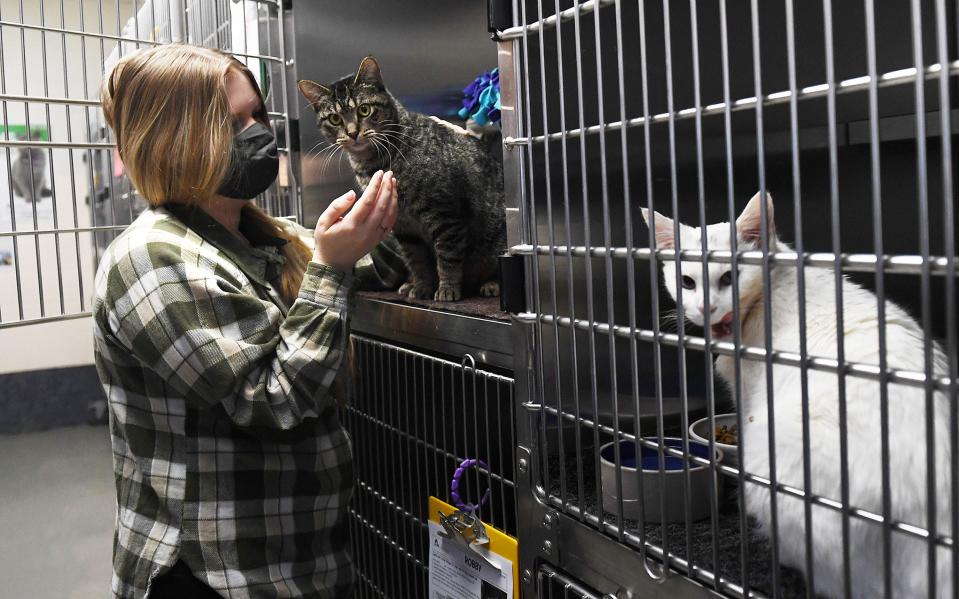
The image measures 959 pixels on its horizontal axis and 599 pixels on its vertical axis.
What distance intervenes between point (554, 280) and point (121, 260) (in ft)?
1.80

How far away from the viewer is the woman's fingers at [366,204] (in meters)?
1.01

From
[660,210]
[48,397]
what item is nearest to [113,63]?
[660,210]

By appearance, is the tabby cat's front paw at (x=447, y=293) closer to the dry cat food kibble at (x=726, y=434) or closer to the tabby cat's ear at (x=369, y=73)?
the tabby cat's ear at (x=369, y=73)

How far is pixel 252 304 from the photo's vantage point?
0.99 m

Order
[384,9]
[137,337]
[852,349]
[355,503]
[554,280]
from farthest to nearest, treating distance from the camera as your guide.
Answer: [384,9], [355,503], [137,337], [554,280], [852,349]

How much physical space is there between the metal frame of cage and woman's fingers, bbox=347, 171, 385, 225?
233 mm

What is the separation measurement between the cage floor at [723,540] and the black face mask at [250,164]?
566mm

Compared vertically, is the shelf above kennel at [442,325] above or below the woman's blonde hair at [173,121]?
below

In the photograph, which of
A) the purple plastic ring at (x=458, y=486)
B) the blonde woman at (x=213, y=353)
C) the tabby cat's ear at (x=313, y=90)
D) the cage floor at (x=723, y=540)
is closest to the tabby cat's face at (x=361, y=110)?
the tabby cat's ear at (x=313, y=90)

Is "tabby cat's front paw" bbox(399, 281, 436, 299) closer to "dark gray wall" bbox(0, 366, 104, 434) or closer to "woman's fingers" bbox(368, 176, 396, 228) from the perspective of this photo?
"woman's fingers" bbox(368, 176, 396, 228)

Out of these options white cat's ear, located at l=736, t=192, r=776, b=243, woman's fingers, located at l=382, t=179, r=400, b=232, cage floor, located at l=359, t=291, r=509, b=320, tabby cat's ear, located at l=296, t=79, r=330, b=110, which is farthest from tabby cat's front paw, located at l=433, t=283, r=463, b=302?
white cat's ear, located at l=736, t=192, r=776, b=243

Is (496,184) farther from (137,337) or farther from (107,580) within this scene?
(107,580)

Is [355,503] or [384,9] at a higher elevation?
[384,9]

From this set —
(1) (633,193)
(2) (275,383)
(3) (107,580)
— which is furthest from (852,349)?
(3) (107,580)
